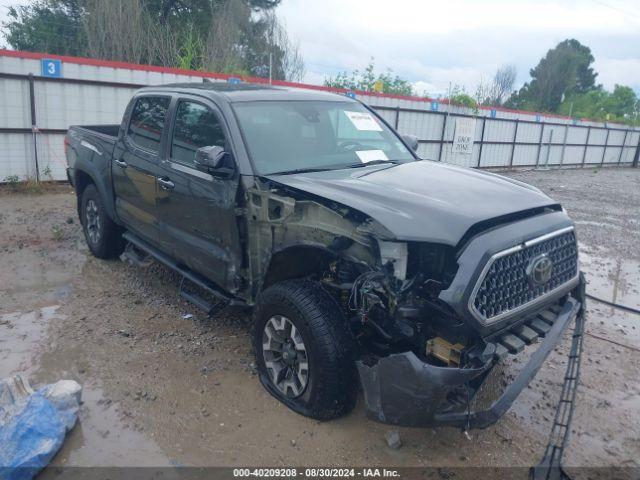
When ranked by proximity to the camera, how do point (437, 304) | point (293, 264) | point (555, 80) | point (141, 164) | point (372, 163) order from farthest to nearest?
1. point (555, 80)
2. point (141, 164)
3. point (372, 163)
4. point (293, 264)
5. point (437, 304)

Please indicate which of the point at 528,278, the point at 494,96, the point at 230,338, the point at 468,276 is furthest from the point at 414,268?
the point at 494,96

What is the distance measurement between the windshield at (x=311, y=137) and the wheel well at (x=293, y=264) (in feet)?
1.98

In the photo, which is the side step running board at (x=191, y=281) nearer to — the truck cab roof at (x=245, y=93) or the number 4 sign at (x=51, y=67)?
the truck cab roof at (x=245, y=93)

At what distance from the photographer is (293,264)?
3.44 meters

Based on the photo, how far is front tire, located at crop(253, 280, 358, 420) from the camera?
2988 mm

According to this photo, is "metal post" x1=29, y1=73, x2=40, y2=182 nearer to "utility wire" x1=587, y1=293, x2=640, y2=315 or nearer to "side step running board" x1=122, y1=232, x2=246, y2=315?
"side step running board" x1=122, y1=232, x2=246, y2=315

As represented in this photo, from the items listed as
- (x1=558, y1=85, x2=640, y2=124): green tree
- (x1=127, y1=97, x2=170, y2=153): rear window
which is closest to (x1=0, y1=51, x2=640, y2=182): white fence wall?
(x1=127, y1=97, x2=170, y2=153): rear window

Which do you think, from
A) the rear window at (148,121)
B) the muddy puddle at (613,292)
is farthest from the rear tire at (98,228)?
the muddy puddle at (613,292)

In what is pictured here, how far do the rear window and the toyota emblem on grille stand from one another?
3.11 meters

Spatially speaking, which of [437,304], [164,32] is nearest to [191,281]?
[437,304]

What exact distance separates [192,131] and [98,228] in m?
2.44

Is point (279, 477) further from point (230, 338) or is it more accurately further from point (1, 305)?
point (1, 305)

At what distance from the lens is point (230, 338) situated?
14.1 feet

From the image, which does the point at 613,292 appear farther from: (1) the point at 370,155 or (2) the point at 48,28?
(2) the point at 48,28
